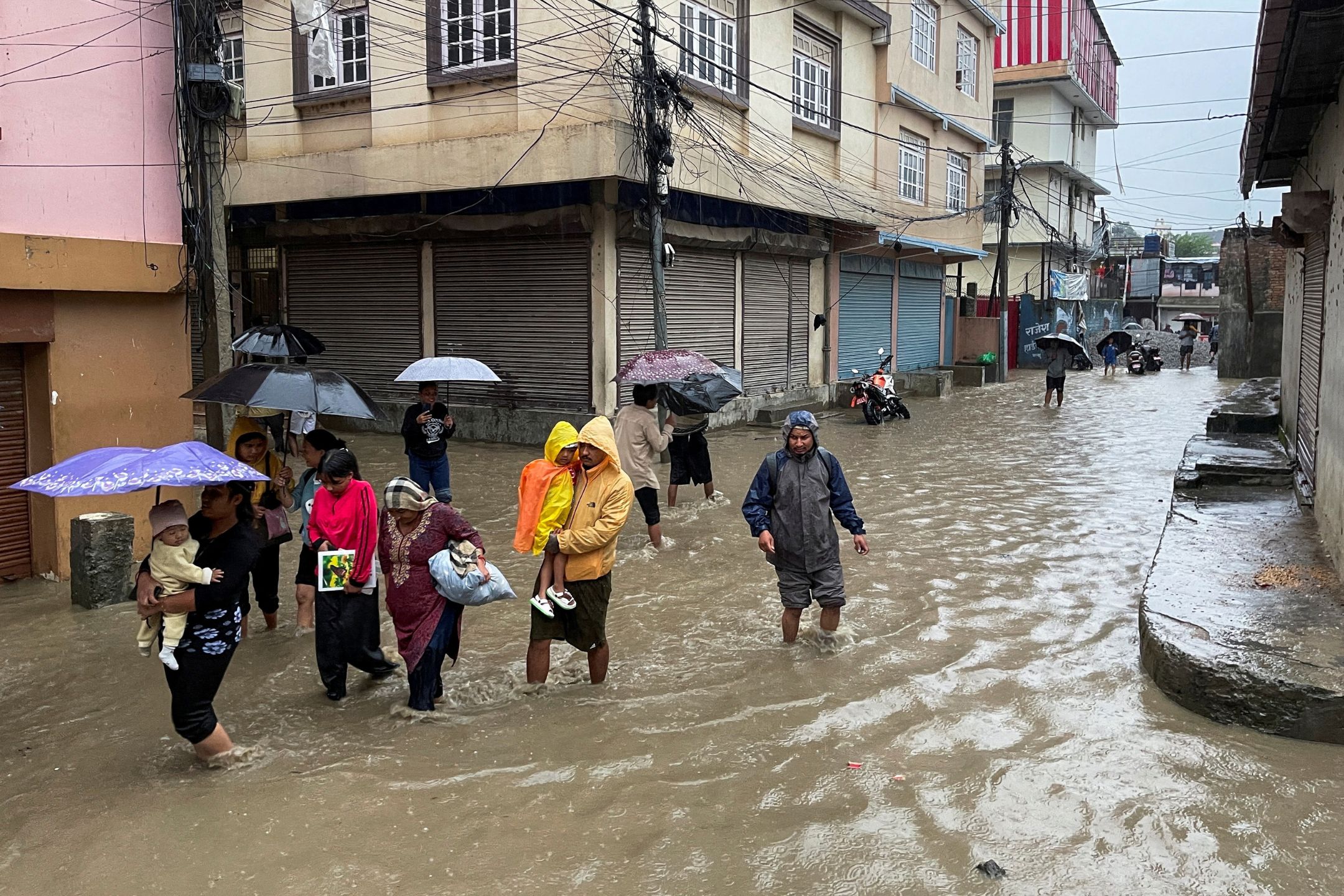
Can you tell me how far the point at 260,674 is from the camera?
586 centimetres

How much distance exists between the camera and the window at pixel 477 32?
14.0 meters

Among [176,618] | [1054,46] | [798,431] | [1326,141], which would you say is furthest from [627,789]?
[1054,46]

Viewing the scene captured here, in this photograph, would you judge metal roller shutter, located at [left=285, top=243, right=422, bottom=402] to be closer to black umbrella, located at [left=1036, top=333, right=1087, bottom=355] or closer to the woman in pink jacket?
the woman in pink jacket

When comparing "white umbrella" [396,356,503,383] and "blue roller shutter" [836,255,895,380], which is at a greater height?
"blue roller shutter" [836,255,895,380]

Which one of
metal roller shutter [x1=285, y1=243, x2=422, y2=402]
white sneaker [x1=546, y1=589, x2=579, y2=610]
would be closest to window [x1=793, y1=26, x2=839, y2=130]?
metal roller shutter [x1=285, y1=243, x2=422, y2=402]

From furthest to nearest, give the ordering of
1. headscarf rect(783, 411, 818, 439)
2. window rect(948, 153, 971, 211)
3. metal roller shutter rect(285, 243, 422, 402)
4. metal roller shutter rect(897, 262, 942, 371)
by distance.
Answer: window rect(948, 153, 971, 211) → metal roller shutter rect(897, 262, 942, 371) → metal roller shutter rect(285, 243, 422, 402) → headscarf rect(783, 411, 818, 439)

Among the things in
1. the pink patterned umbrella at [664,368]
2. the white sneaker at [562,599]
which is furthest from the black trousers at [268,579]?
the pink patterned umbrella at [664,368]

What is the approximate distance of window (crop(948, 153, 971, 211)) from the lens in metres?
27.0

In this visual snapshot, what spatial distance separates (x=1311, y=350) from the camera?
1015cm

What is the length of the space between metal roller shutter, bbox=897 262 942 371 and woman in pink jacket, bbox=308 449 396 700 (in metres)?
22.7

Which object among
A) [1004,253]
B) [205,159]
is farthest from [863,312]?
[205,159]

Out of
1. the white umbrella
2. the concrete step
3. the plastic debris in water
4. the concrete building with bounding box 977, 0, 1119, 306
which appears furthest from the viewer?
the concrete building with bounding box 977, 0, 1119, 306

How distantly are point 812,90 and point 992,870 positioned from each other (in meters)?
17.7

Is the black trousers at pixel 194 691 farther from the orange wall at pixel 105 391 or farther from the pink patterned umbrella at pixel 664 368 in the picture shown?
the pink patterned umbrella at pixel 664 368
